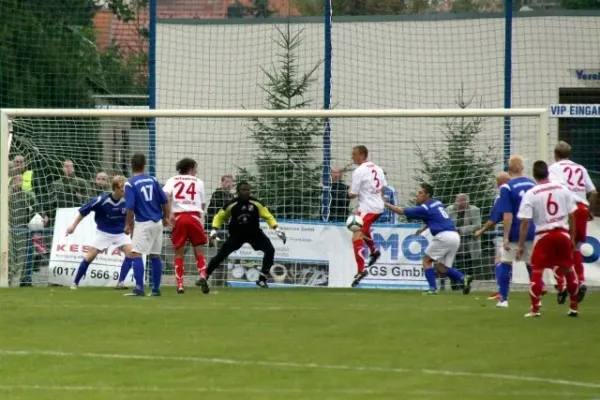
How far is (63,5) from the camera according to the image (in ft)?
Result: 94.6

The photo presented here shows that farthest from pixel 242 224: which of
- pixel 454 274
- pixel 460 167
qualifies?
pixel 460 167

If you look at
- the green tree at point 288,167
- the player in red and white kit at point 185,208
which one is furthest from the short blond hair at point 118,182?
the green tree at point 288,167

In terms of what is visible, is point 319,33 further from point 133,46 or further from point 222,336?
point 222,336

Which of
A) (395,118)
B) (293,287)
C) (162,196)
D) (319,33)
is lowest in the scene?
(293,287)

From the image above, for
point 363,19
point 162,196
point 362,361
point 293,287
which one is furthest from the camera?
point 363,19

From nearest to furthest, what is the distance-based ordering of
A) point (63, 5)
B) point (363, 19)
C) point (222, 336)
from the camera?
point (222, 336) < point (363, 19) < point (63, 5)

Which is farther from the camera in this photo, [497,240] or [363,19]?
[363,19]

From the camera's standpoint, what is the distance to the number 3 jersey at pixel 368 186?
21203 mm

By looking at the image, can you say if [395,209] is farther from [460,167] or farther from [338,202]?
[460,167]

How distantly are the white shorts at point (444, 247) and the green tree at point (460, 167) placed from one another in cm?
174

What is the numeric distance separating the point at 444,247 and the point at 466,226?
1788 millimetres

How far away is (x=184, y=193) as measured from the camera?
19438 millimetres

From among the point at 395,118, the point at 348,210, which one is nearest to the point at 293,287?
the point at 348,210

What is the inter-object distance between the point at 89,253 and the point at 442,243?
18.5 ft
